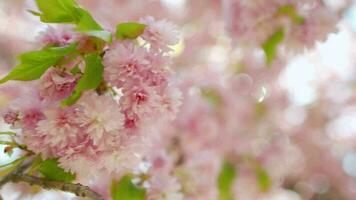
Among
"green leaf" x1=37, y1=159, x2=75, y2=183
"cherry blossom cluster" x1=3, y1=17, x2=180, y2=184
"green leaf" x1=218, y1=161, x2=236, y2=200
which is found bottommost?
"green leaf" x1=37, y1=159, x2=75, y2=183

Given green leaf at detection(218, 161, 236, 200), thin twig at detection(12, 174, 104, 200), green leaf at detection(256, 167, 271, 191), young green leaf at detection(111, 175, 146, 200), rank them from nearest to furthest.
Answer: thin twig at detection(12, 174, 104, 200) < young green leaf at detection(111, 175, 146, 200) < green leaf at detection(218, 161, 236, 200) < green leaf at detection(256, 167, 271, 191)

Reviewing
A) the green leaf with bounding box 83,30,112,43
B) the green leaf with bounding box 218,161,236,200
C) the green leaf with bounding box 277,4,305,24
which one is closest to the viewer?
the green leaf with bounding box 83,30,112,43

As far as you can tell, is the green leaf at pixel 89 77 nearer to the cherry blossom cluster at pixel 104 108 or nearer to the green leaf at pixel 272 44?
the cherry blossom cluster at pixel 104 108

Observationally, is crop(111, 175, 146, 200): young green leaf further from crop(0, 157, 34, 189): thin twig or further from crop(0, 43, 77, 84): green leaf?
crop(0, 43, 77, 84): green leaf

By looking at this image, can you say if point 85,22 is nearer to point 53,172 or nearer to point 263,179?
point 53,172

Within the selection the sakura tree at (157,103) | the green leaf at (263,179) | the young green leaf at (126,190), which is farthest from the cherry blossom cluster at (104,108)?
the green leaf at (263,179)

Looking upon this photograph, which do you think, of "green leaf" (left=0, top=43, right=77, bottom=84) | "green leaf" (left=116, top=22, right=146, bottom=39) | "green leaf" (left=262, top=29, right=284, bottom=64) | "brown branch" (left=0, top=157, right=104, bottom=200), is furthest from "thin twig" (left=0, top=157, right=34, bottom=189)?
"green leaf" (left=262, top=29, right=284, bottom=64)

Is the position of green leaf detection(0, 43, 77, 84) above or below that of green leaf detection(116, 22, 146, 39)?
below
